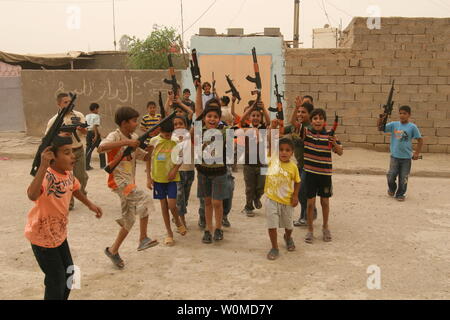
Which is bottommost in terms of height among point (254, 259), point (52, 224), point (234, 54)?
point (254, 259)

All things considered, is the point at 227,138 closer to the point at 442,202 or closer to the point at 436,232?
the point at 436,232

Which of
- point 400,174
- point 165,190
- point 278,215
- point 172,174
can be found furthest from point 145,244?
point 400,174

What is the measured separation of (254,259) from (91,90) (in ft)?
30.7

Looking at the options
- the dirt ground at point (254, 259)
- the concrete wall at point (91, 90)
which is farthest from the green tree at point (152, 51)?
the dirt ground at point (254, 259)

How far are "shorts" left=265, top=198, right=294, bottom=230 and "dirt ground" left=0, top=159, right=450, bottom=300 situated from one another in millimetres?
321

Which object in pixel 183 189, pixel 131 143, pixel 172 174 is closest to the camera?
pixel 131 143

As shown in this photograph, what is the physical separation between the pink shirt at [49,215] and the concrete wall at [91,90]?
8.93 meters

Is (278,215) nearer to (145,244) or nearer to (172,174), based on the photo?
(172,174)

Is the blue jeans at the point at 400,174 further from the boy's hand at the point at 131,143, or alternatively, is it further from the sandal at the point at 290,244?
the boy's hand at the point at 131,143

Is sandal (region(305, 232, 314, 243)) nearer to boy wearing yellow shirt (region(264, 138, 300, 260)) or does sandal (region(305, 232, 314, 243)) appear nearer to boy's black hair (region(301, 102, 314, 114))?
boy wearing yellow shirt (region(264, 138, 300, 260))

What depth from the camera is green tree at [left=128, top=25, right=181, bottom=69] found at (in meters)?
15.8

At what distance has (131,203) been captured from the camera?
3.98m
